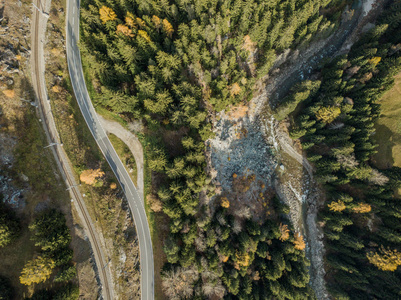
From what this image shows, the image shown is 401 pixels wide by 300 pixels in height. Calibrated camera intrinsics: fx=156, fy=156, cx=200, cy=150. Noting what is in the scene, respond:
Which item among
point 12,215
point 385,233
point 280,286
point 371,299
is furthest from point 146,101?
point 371,299

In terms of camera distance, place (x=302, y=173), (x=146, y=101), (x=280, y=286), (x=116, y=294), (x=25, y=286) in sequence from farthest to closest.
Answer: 1. (x=302, y=173)
2. (x=280, y=286)
3. (x=116, y=294)
4. (x=146, y=101)
5. (x=25, y=286)

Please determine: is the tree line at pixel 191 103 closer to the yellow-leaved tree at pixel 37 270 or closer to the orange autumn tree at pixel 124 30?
the orange autumn tree at pixel 124 30

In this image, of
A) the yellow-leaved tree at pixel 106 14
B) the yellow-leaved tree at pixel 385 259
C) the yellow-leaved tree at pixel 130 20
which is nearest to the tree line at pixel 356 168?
the yellow-leaved tree at pixel 385 259

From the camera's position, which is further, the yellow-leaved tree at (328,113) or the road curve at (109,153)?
the yellow-leaved tree at (328,113)

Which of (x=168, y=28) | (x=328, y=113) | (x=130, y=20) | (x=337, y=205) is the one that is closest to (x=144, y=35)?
(x=130, y=20)

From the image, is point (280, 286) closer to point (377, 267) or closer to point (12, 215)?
point (377, 267)
